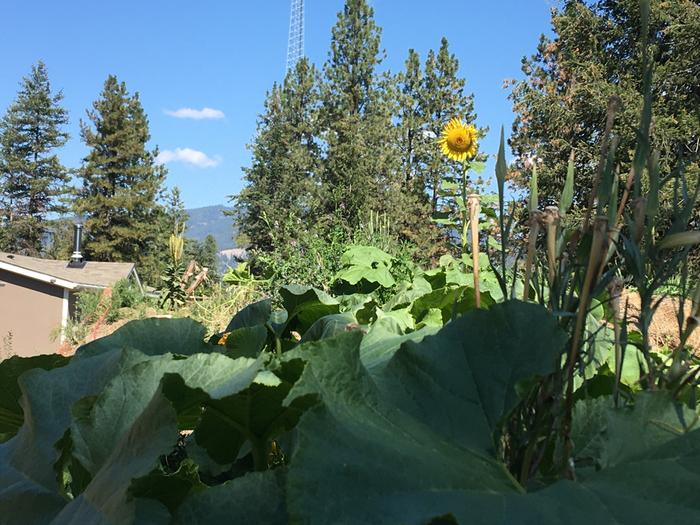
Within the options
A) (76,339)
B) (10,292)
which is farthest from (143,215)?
(76,339)

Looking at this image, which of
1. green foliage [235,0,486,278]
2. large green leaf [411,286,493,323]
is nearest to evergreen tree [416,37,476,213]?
green foliage [235,0,486,278]

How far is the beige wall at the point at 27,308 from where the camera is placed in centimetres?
1856

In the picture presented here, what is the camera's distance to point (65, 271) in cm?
2045

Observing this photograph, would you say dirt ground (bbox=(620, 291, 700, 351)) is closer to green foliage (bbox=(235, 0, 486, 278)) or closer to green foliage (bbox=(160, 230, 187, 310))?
green foliage (bbox=(160, 230, 187, 310))

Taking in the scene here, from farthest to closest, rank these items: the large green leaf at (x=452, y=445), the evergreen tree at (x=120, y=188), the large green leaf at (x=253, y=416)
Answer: the evergreen tree at (x=120, y=188), the large green leaf at (x=253, y=416), the large green leaf at (x=452, y=445)

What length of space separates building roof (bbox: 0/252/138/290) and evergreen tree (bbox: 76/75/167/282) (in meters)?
11.5

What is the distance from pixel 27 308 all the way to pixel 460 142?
1798cm

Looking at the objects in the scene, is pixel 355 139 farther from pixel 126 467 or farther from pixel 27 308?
pixel 126 467

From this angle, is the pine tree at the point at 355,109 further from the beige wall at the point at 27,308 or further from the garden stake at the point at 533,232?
the garden stake at the point at 533,232

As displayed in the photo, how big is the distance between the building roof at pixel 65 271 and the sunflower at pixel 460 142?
55.1 feet

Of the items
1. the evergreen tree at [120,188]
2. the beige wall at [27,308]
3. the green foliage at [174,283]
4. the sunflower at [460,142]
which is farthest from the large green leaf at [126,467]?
the evergreen tree at [120,188]

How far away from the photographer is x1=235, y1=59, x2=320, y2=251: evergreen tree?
87.1ft

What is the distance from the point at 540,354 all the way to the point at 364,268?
366cm

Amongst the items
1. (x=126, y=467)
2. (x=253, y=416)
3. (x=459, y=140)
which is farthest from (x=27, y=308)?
(x=126, y=467)
